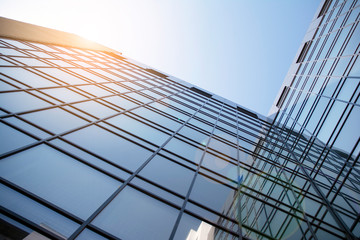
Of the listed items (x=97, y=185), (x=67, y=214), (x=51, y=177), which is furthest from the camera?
(x=97, y=185)

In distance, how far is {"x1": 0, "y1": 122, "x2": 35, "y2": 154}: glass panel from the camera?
6.95 m

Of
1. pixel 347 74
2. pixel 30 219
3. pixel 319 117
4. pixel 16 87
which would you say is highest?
pixel 347 74

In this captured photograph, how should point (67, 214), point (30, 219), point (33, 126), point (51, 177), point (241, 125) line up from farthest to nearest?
point (241, 125) < point (33, 126) < point (51, 177) < point (67, 214) < point (30, 219)

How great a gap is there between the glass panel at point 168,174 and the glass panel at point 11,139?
138 inches

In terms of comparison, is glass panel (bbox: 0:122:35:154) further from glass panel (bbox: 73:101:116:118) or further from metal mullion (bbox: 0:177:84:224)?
glass panel (bbox: 73:101:116:118)

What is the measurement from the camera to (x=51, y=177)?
672cm

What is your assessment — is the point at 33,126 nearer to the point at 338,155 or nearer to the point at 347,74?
the point at 338,155

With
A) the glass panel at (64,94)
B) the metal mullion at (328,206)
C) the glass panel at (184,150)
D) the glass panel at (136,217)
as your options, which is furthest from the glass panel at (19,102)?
the metal mullion at (328,206)

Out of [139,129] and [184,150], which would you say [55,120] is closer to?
[139,129]

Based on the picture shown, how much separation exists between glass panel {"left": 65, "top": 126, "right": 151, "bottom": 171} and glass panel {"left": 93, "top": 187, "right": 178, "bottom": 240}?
1578mm

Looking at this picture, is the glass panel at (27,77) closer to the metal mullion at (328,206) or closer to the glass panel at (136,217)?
the glass panel at (136,217)

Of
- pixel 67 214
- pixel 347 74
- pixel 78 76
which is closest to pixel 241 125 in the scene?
pixel 347 74

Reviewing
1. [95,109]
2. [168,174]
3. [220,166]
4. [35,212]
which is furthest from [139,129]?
[35,212]

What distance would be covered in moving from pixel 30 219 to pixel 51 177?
1448 mm
